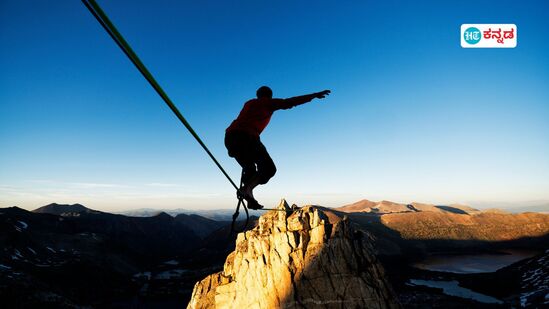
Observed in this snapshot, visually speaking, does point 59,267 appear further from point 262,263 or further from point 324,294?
point 324,294

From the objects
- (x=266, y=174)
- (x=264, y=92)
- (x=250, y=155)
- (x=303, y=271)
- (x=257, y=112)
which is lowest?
(x=303, y=271)

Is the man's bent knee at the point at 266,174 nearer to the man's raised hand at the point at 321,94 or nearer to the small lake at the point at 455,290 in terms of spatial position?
the man's raised hand at the point at 321,94

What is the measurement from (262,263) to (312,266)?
1389cm

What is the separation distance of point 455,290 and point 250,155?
189588mm

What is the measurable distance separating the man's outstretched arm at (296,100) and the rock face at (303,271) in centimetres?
5929

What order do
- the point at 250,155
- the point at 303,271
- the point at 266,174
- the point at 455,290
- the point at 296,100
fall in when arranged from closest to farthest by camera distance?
1. the point at 296,100
2. the point at 250,155
3. the point at 266,174
4. the point at 303,271
5. the point at 455,290

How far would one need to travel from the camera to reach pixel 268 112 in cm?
733

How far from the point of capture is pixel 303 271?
6644 cm

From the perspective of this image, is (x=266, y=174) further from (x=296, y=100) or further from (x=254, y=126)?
(x=296, y=100)

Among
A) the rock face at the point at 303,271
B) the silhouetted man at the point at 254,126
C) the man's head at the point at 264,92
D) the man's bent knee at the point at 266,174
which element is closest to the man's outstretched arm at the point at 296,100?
the silhouetted man at the point at 254,126

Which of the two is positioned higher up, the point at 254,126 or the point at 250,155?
the point at 254,126

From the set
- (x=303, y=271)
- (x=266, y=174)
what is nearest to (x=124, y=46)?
(x=266, y=174)

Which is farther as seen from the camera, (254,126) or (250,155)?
(250,155)

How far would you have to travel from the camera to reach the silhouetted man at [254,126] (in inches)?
281
